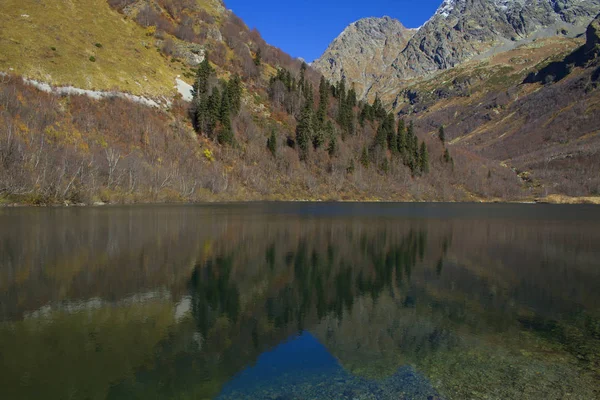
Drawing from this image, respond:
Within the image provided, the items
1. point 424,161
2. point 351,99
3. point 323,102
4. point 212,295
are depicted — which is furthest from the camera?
point 351,99

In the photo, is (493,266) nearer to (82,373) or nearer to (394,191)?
(82,373)

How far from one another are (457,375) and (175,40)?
123139 mm

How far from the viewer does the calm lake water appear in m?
9.47

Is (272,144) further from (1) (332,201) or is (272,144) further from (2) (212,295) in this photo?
(2) (212,295)

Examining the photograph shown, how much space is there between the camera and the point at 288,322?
549 inches


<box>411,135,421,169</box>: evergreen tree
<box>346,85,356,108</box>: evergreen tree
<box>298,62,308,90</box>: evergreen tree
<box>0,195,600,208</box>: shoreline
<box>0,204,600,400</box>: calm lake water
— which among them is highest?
<box>298,62,308,90</box>: evergreen tree

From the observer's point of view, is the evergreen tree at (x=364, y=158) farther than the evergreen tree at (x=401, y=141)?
No

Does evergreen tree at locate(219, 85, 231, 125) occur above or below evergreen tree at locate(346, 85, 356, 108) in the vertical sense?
below

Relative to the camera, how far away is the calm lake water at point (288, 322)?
9469 millimetres

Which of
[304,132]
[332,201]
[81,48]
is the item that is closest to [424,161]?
[332,201]

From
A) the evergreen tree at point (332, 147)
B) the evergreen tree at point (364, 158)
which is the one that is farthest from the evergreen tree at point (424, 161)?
the evergreen tree at point (332, 147)

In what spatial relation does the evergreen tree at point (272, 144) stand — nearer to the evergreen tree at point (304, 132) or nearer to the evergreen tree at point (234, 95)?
the evergreen tree at point (304, 132)

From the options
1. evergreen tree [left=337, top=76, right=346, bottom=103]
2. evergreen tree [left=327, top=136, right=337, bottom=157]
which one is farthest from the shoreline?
evergreen tree [left=337, top=76, right=346, bottom=103]

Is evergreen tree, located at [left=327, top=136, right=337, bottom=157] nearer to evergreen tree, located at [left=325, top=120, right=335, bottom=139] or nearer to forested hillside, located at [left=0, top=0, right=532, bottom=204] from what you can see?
forested hillside, located at [left=0, top=0, right=532, bottom=204]
